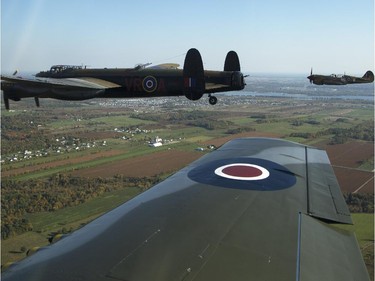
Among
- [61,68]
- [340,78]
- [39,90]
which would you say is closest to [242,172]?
[39,90]

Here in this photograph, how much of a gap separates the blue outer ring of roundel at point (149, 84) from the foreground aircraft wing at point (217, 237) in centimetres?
503

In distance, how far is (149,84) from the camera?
1038 centimetres

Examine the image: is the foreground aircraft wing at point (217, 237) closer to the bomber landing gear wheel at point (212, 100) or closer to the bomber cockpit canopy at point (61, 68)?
the bomber landing gear wheel at point (212, 100)

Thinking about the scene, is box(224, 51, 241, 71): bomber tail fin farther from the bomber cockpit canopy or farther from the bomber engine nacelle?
the bomber cockpit canopy

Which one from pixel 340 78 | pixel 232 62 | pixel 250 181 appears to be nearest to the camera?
pixel 250 181

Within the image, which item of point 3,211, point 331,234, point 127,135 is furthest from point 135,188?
point 331,234

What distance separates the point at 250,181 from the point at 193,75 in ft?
14.7

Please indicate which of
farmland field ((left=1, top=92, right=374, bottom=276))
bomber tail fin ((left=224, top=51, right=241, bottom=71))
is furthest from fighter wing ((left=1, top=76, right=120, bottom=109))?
farmland field ((left=1, top=92, right=374, bottom=276))

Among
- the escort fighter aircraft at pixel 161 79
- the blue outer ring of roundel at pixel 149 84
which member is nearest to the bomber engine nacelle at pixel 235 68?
the escort fighter aircraft at pixel 161 79

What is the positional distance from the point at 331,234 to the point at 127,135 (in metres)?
63.5

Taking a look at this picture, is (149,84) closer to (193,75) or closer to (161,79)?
(161,79)

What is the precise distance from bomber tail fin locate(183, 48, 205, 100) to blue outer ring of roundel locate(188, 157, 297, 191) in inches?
125

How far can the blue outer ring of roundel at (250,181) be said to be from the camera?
515cm

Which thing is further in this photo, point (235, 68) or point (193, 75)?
point (235, 68)
